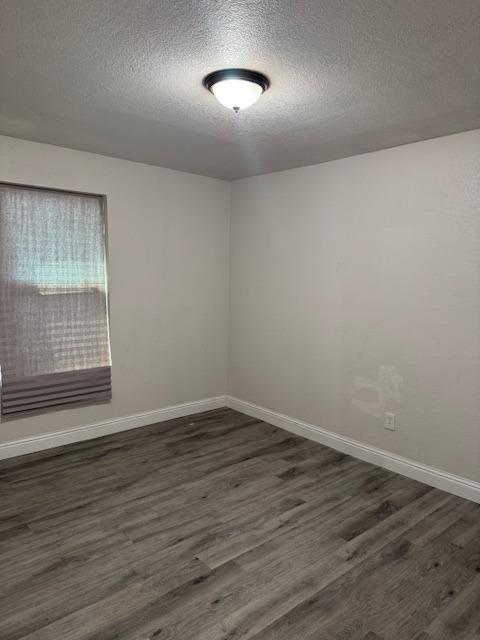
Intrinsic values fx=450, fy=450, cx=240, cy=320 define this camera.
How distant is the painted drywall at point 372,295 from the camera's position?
2951mm

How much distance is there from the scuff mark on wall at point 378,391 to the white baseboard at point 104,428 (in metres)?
1.68

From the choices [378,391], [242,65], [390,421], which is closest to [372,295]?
[378,391]

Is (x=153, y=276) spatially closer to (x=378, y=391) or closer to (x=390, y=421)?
(x=378, y=391)

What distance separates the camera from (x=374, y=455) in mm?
3465

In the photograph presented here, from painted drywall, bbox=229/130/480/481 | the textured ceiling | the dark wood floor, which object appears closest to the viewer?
the textured ceiling

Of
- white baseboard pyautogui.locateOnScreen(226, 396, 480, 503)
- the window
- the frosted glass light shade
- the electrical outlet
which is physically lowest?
white baseboard pyautogui.locateOnScreen(226, 396, 480, 503)

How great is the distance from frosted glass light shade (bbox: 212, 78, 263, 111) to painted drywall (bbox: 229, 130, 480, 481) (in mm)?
1452

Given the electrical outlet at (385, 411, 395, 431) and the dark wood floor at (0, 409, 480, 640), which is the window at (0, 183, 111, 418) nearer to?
the dark wood floor at (0, 409, 480, 640)

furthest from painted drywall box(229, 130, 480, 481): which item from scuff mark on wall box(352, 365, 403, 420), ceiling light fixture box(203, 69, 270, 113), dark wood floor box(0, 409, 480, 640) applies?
ceiling light fixture box(203, 69, 270, 113)

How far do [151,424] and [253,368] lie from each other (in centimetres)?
113

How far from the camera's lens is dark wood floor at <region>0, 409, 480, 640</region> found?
1911 millimetres

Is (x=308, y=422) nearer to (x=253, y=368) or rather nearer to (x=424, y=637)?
(x=253, y=368)

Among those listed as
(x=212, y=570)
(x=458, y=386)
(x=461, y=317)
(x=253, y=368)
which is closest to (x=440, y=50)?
(x=461, y=317)

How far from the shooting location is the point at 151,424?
14.0 feet
